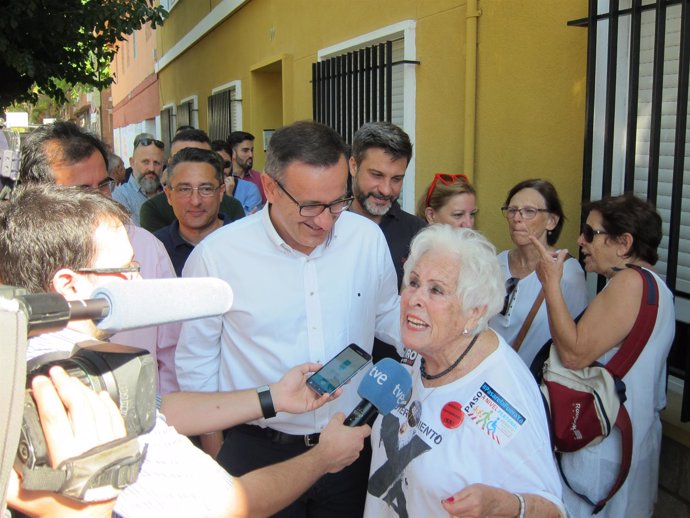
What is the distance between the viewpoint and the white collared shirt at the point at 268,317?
2252 millimetres

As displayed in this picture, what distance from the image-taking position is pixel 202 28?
12.4 metres

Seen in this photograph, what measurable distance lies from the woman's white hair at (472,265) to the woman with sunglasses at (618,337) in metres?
0.66

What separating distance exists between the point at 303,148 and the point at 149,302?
1.42 m

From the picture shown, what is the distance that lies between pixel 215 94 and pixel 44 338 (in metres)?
11.8

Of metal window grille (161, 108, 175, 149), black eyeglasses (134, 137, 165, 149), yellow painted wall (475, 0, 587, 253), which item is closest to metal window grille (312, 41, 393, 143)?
yellow painted wall (475, 0, 587, 253)

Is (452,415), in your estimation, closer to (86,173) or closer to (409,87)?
(86,173)

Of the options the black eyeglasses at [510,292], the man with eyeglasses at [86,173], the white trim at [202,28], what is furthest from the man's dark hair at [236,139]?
the black eyeglasses at [510,292]

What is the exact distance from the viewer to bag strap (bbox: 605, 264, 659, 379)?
248 cm

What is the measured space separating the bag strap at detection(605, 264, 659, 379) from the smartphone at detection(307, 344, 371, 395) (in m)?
1.11

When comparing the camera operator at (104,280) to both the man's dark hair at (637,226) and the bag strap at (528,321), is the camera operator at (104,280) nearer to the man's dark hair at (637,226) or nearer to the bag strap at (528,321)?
the bag strap at (528,321)

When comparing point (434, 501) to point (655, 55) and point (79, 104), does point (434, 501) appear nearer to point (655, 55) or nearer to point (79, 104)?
point (655, 55)

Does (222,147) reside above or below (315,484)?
above

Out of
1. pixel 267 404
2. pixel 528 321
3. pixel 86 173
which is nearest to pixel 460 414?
pixel 267 404

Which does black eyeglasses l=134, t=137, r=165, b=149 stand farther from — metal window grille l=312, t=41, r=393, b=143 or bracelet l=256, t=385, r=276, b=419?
bracelet l=256, t=385, r=276, b=419
